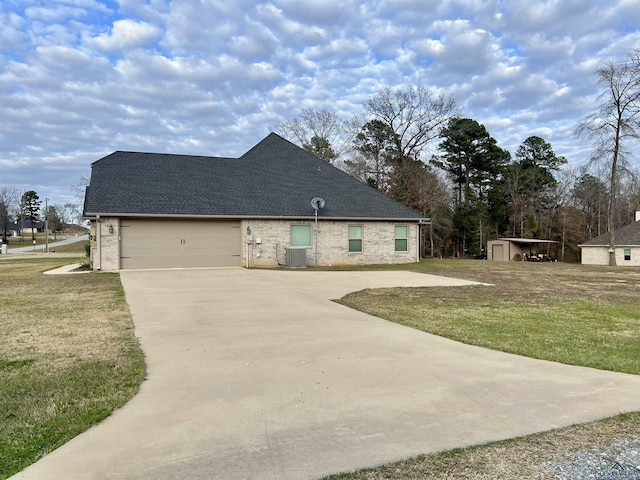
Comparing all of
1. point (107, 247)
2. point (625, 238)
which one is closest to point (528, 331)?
point (107, 247)

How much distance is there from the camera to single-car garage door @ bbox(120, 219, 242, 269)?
18.0 m

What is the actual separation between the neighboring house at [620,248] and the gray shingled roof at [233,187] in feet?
85.1

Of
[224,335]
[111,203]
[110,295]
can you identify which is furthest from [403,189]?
[224,335]

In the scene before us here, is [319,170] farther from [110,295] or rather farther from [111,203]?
[110,295]

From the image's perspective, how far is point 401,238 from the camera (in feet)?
75.2

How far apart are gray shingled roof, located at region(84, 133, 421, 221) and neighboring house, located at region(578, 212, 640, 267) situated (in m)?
25.9

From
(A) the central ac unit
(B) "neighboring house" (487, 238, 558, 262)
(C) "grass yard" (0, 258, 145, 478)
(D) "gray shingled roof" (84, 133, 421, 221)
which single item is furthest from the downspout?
(B) "neighboring house" (487, 238, 558, 262)

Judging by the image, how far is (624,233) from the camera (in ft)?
127

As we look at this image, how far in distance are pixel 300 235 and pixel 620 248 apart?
32418 mm

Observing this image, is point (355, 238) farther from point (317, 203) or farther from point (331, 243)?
point (317, 203)

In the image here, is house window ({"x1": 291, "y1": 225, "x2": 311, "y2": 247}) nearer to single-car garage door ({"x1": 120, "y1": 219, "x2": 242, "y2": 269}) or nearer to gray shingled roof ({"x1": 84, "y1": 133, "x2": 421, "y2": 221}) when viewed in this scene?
gray shingled roof ({"x1": 84, "y1": 133, "x2": 421, "y2": 221})

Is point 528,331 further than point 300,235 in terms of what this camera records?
No

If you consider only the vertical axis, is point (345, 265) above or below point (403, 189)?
below

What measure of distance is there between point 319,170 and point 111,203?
10.9 metres
